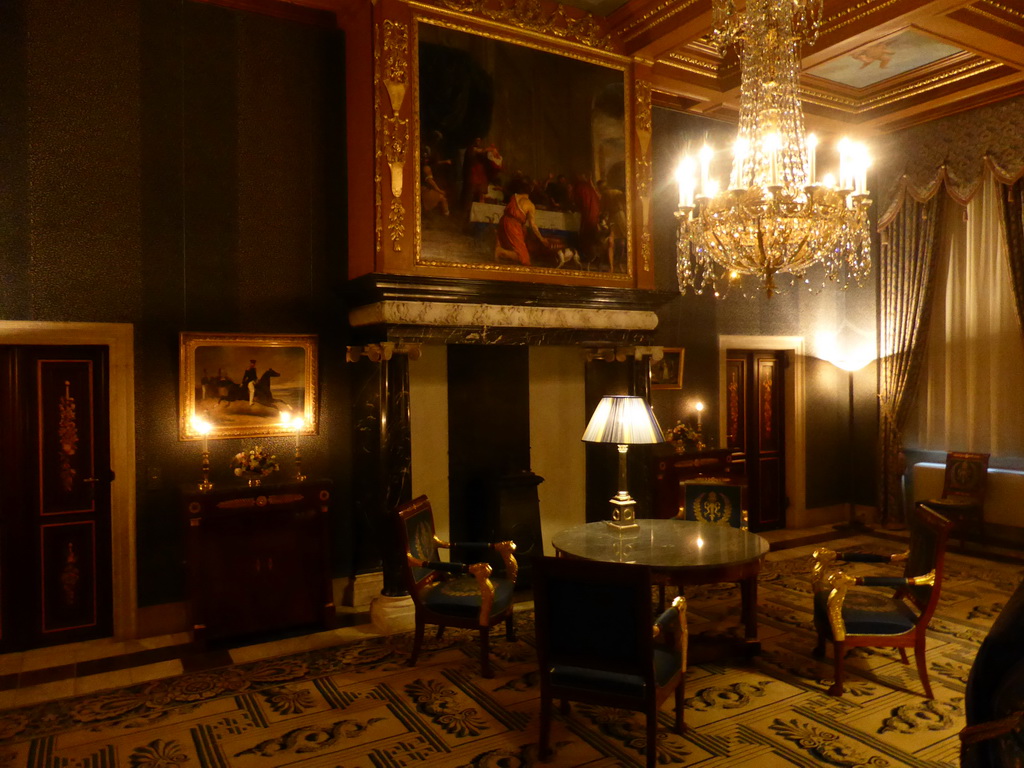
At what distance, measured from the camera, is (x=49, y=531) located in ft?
15.6

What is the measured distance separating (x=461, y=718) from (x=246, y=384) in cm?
286

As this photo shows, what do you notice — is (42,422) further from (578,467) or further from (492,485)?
(578,467)

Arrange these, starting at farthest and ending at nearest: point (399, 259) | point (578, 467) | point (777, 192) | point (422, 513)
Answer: point (578, 467) → point (399, 259) → point (422, 513) → point (777, 192)

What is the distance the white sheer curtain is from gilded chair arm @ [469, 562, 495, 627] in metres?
5.88

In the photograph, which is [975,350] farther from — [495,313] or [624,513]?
[495,313]

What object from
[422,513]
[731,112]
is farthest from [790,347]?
[422,513]

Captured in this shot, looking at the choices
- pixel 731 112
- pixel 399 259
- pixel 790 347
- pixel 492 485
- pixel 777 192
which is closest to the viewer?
pixel 777 192

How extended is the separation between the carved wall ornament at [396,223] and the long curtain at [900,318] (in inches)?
229

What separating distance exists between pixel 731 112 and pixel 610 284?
2.82 meters

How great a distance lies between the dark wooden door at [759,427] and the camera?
7891 millimetres

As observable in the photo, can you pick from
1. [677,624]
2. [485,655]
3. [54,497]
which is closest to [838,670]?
[677,624]

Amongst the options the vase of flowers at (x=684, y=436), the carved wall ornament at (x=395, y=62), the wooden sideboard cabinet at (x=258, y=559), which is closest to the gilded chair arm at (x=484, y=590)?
the wooden sideboard cabinet at (x=258, y=559)

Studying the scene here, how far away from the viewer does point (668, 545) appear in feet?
13.4

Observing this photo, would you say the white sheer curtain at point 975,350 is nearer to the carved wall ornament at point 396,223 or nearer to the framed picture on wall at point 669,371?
the framed picture on wall at point 669,371
